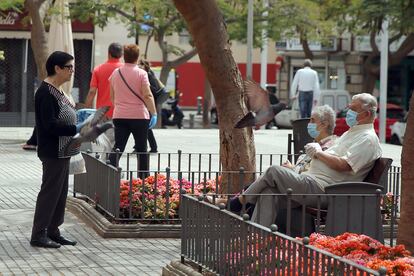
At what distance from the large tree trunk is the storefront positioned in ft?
97.5

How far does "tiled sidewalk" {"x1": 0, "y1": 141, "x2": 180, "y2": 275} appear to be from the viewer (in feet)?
31.7

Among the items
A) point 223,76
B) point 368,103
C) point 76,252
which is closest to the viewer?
point 368,103

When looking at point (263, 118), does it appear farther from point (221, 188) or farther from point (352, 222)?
point (352, 222)

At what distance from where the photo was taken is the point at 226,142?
488 inches

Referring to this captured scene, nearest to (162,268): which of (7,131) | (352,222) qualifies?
(352,222)

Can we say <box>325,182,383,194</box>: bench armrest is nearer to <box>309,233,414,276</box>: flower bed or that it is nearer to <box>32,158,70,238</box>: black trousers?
<box>309,233,414,276</box>: flower bed

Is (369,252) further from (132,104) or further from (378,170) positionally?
(132,104)

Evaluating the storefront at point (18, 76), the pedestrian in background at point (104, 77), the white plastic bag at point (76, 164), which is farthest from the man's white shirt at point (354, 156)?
the storefront at point (18, 76)

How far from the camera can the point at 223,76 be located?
12203 millimetres

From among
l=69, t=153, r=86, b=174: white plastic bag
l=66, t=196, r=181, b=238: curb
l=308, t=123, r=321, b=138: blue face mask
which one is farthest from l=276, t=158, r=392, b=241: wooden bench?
l=69, t=153, r=86, b=174: white plastic bag

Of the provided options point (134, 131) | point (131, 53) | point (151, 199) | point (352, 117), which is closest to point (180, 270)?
point (352, 117)

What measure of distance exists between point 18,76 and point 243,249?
34.9 metres

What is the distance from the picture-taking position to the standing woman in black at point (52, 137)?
1066 cm

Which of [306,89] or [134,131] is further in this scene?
[306,89]
